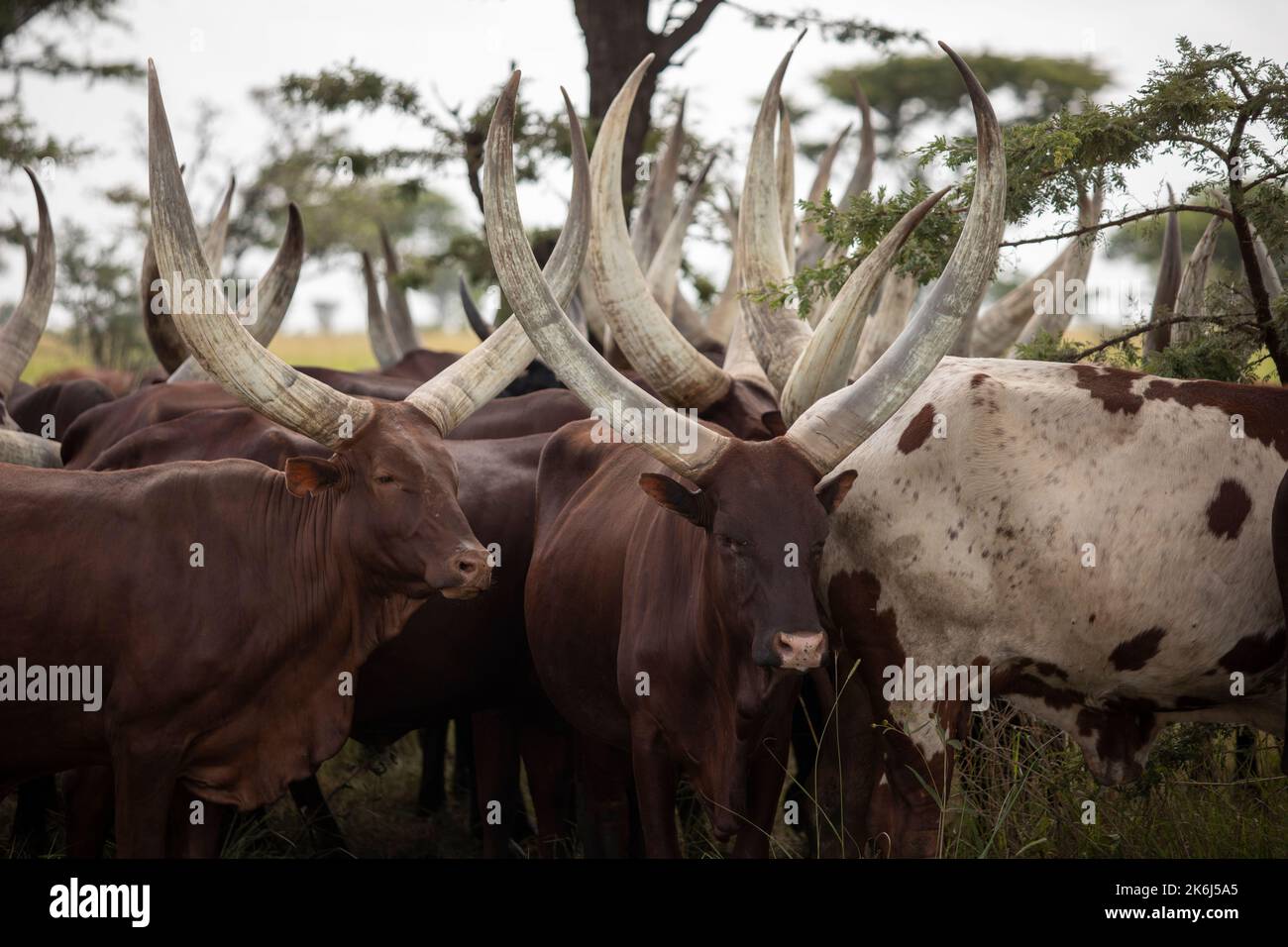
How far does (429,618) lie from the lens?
550cm

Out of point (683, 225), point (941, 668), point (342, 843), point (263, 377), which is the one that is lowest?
point (342, 843)

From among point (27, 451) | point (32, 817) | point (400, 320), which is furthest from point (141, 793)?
point (400, 320)

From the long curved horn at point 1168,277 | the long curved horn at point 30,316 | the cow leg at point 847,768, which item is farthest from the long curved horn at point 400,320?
the cow leg at point 847,768

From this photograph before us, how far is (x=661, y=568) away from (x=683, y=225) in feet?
15.7

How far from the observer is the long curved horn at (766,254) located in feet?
19.7

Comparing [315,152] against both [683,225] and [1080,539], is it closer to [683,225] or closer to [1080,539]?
[683,225]

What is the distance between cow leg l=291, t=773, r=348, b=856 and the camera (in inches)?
241

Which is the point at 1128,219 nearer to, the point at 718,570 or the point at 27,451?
the point at 718,570

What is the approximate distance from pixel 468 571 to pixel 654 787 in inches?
34.8

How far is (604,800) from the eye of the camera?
5480mm

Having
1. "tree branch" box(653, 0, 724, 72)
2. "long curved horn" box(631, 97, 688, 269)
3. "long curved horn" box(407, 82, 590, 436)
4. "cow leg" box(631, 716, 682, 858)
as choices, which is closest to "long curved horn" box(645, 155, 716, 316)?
"long curved horn" box(631, 97, 688, 269)

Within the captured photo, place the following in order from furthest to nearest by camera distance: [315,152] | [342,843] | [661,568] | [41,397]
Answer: [315,152]
[41,397]
[342,843]
[661,568]

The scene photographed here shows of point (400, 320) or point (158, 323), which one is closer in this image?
point (158, 323)

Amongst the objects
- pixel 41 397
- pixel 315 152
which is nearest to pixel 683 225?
pixel 41 397
